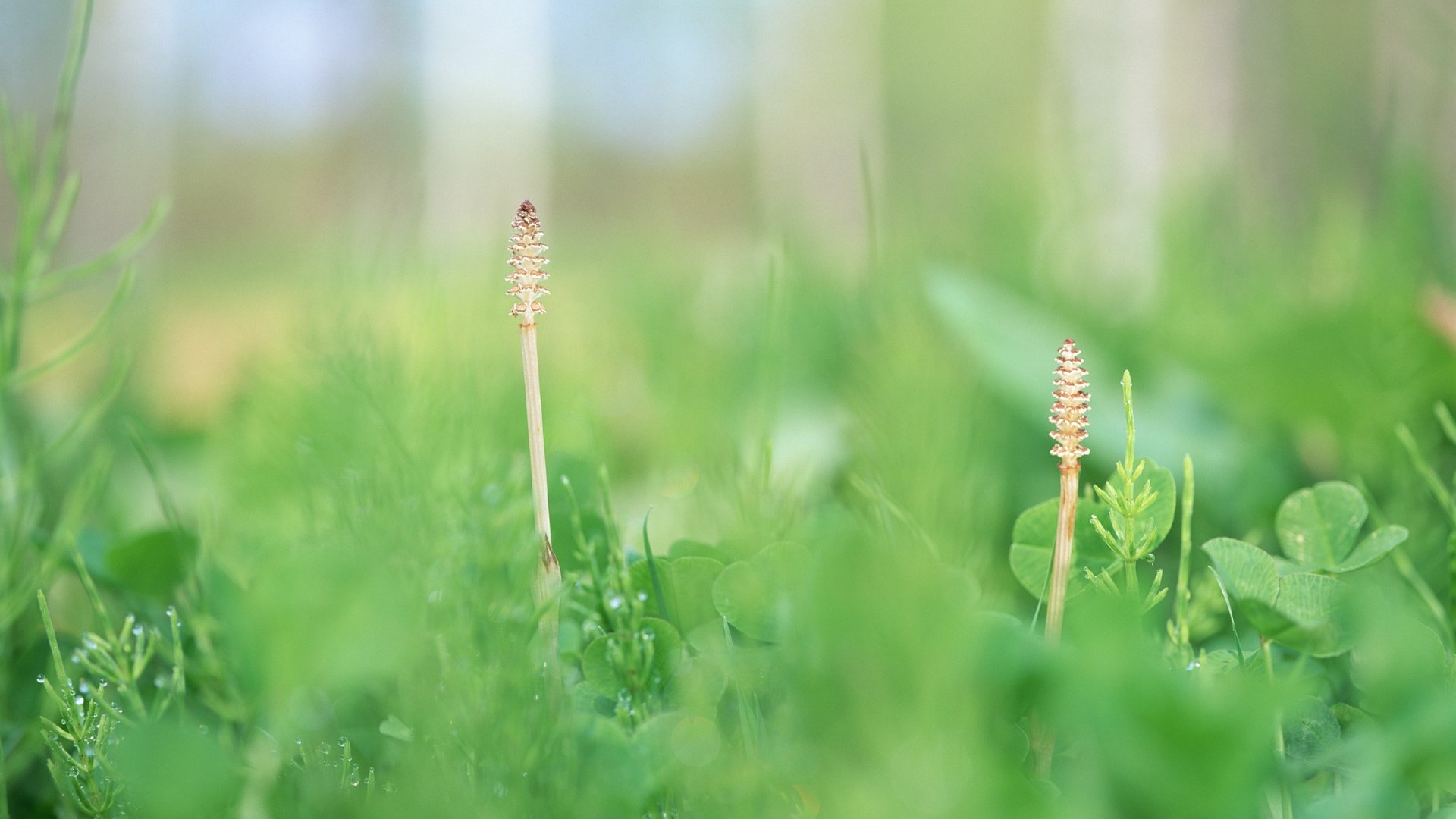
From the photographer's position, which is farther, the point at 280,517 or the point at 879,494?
the point at 280,517

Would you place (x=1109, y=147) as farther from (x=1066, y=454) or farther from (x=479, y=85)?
(x=479, y=85)

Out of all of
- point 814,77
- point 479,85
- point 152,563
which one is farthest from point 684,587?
point 814,77

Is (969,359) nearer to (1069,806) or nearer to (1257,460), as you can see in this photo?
(1257,460)

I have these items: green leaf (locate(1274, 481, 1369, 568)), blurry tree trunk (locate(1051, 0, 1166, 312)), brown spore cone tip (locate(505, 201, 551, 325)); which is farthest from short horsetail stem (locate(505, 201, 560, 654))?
blurry tree trunk (locate(1051, 0, 1166, 312))

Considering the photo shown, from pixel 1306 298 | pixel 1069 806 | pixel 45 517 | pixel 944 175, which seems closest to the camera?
pixel 1069 806

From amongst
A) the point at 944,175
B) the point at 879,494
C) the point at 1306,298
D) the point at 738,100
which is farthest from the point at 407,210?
the point at 738,100

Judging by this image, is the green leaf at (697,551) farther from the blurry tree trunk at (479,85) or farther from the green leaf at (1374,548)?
the blurry tree trunk at (479,85)

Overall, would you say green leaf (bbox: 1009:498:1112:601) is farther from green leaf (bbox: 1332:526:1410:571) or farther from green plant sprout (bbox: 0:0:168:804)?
green plant sprout (bbox: 0:0:168:804)

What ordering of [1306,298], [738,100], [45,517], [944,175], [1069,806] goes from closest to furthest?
[1069,806]
[45,517]
[1306,298]
[944,175]
[738,100]
